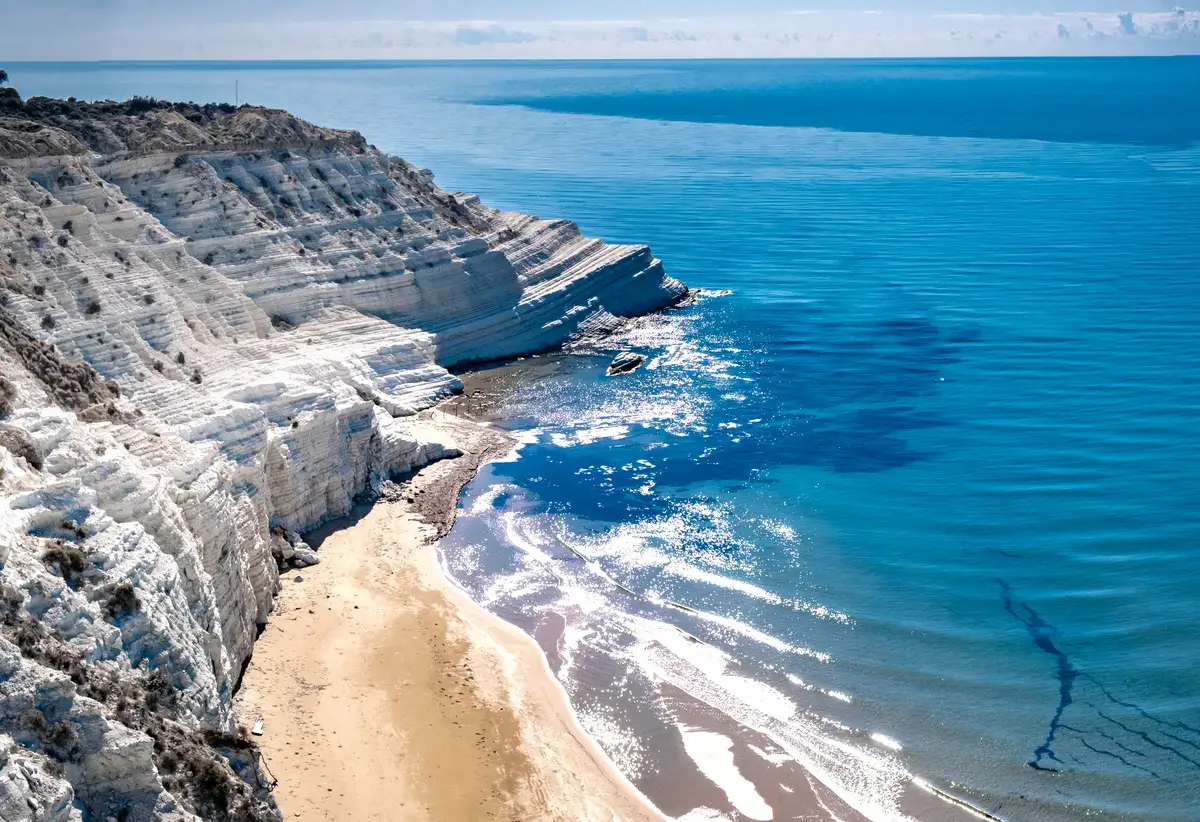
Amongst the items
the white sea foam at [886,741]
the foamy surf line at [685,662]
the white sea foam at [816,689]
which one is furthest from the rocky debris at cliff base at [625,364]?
the white sea foam at [886,741]

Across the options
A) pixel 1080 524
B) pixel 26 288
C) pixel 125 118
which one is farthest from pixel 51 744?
pixel 125 118

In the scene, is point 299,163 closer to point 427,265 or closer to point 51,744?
point 427,265

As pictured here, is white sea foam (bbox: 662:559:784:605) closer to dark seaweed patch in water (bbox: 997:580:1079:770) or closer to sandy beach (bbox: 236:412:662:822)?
sandy beach (bbox: 236:412:662:822)

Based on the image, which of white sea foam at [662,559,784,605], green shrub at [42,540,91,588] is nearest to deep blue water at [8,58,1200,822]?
white sea foam at [662,559,784,605]

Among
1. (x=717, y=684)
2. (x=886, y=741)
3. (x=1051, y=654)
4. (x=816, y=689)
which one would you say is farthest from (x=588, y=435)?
(x=886, y=741)

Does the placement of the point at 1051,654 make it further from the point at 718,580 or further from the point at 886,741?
the point at 718,580

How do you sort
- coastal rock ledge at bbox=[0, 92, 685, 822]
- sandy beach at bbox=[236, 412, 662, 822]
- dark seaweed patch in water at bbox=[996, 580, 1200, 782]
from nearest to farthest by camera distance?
coastal rock ledge at bbox=[0, 92, 685, 822] → sandy beach at bbox=[236, 412, 662, 822] → dark seaweed patch in water at bbox=[996, 580, 1200, 782]
